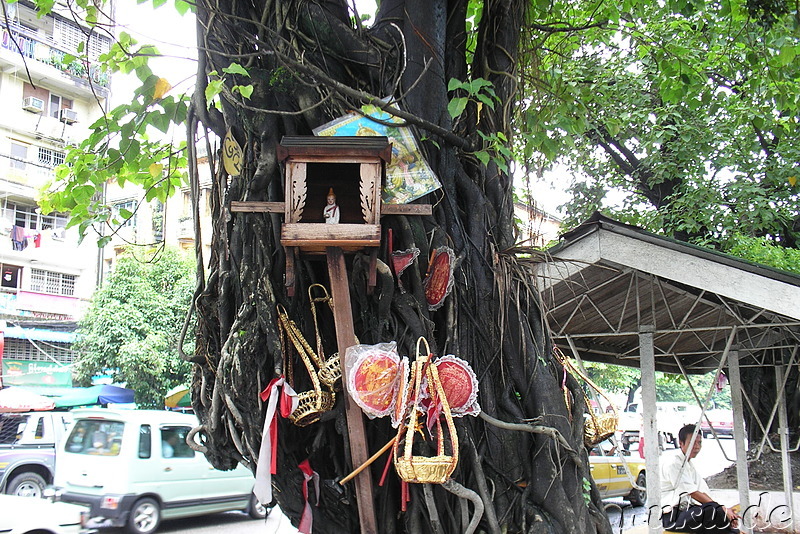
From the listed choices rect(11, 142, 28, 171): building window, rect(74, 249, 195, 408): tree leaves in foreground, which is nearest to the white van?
rect(74, 249, 195, 408): tree leaves in foreground

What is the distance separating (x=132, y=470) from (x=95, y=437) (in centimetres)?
76

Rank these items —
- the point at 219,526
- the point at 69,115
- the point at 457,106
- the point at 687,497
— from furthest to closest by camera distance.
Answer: the point at 69,115 → the point at 219,526 → the point at 687,497 → the point at 457,106

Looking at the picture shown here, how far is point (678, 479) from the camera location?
561 cm

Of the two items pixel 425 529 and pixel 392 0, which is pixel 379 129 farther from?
pixel 425 529

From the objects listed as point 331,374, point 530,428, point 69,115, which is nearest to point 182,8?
point 331,374

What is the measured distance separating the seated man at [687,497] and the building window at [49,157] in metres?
21.5

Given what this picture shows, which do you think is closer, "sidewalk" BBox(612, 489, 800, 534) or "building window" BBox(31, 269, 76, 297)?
"sidewalk" BBox(612, 489, 800, 534)

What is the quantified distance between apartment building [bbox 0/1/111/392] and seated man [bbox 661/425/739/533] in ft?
64.9

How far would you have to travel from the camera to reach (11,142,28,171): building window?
21300mm

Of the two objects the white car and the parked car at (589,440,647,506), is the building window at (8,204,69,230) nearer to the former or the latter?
the white car

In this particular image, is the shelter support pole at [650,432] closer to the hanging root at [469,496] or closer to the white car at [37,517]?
the hanging root at [469,496]

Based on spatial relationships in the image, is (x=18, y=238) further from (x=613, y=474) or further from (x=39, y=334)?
(x=613, y=474)

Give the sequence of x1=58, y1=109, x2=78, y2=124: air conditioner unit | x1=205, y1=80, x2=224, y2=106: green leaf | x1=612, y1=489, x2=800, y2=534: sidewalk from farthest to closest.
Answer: x1=58, y1=109, x2=78, y2=124: air conditioner unit → x1=612, y1=489, x2=800, y2=534: sidewalk → x1=205, y1=80, x2=224, y2=106: green leaf

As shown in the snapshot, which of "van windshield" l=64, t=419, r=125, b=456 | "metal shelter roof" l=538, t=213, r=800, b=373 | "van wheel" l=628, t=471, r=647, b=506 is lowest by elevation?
"van wheel" l=628, t=471, r=647, b=506
